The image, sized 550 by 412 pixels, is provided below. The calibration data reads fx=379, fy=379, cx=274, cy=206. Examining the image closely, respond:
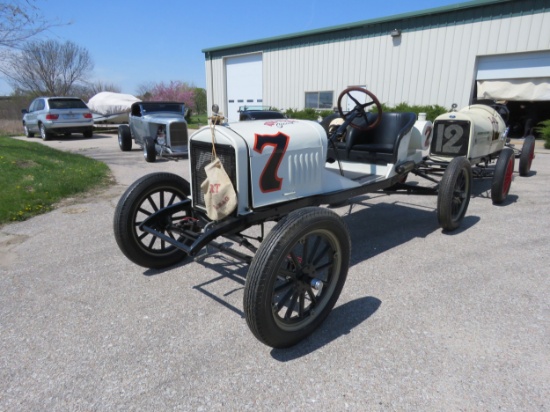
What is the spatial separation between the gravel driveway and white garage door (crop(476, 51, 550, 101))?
11.4 m

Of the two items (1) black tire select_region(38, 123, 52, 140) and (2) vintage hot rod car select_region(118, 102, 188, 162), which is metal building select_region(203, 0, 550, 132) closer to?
(2) vintage hot rod car select_region(118, 102, 188, 162)

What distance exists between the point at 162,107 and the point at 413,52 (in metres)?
10.1

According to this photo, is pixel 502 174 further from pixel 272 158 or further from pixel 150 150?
pixel 150 150

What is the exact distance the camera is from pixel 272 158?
3.04 meters

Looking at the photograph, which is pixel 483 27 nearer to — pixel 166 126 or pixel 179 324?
pixel 166 126

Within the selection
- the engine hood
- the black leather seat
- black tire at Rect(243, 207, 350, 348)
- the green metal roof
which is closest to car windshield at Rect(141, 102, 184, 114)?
the engine hood

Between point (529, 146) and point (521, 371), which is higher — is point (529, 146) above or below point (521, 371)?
above

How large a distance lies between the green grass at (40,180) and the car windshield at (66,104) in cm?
690

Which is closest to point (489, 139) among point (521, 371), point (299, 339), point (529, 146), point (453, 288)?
point (529, 146)

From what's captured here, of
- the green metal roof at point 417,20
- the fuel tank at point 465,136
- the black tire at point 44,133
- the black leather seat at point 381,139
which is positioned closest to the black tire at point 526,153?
the fuel tank at point 465,136

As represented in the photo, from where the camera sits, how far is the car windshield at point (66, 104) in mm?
15850

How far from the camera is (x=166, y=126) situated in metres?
10.4

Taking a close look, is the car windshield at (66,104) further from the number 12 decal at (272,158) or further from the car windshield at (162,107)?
the number 12 decal at (272,158)

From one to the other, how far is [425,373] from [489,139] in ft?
18.3
